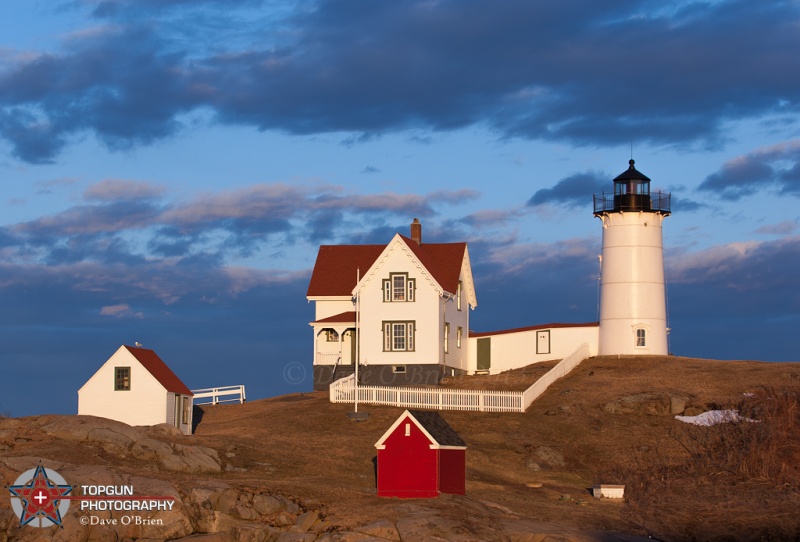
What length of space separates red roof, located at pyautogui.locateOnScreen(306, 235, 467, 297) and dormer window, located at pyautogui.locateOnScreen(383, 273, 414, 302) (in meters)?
1.28

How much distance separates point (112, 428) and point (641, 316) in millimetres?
29039

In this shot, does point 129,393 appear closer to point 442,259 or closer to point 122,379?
point 122,379

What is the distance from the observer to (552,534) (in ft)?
91.6

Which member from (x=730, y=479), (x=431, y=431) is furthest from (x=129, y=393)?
(x=730, y=479)

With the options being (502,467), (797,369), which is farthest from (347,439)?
(797,369)

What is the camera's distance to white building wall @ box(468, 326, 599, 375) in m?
57.5

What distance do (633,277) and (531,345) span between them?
6.12 m

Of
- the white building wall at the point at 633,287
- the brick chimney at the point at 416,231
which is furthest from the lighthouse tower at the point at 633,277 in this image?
the brick chimney at the point at 416,231

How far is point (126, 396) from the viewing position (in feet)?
141

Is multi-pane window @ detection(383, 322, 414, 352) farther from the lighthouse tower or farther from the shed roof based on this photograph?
the shed roof

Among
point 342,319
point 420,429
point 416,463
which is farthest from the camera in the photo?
point 342,319

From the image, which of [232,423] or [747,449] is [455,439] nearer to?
[747,449]

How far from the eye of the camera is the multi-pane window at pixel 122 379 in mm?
42906

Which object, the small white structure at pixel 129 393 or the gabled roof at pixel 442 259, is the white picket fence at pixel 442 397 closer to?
the gabled roof at pixel 442 259
